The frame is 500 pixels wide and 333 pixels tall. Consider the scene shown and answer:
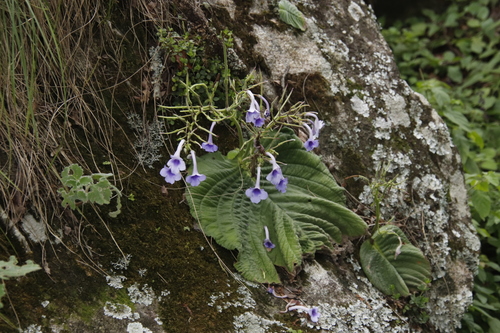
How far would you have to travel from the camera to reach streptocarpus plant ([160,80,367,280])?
224 cm

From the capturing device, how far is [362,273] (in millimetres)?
2586

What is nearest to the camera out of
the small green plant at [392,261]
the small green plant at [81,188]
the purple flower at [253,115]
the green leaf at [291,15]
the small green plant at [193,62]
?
the small green plant at [81,188]

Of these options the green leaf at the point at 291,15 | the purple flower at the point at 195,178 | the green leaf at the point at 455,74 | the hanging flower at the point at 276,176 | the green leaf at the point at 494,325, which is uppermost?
the green leaf at the point at 291,15

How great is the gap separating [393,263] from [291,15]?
61.9 inches

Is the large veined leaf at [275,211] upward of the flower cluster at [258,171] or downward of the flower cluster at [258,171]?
downward

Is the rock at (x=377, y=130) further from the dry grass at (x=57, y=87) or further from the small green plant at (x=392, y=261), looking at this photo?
the dry grass at (x=57, y=87)

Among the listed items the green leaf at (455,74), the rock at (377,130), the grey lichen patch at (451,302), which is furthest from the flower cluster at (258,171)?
the green leaf at (455,74)

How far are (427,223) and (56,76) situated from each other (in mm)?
2154

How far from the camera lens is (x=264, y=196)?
2.17 metres

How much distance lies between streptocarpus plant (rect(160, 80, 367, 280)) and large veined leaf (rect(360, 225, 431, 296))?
176mm

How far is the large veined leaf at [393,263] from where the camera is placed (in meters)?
2.59

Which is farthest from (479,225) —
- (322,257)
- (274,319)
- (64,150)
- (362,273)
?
(64,150)

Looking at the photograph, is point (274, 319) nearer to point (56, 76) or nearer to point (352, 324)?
point (352, 324)

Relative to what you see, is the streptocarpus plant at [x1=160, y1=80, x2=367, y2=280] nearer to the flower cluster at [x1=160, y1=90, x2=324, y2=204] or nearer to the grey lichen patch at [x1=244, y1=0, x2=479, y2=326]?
the flower cluster at [x1=160, y1=90, x2=324, y2=204]
